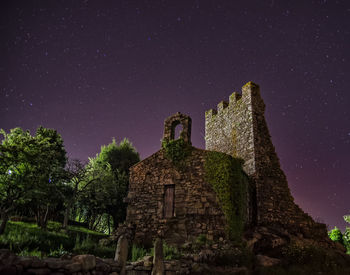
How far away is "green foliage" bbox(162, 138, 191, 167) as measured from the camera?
15.0m

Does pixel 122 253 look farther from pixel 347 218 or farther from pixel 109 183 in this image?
pixel 347 218

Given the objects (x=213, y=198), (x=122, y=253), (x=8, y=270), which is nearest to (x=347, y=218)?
(x=213, y=198)

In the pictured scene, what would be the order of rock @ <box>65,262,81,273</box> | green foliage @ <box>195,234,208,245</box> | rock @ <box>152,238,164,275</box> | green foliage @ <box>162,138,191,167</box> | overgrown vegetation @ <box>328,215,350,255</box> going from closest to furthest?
rock @ <box>65,262,81,273</box>, rock @ <box>152,238,164,275</box>, green foliage @ <box>195,234,208,245</box>, green foliage @ <box>162,138,191,167</box>, overgrown vegetation @ <box>328,215,350,255</box>

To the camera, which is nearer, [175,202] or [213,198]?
[213,198]

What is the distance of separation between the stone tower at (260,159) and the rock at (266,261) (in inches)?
112

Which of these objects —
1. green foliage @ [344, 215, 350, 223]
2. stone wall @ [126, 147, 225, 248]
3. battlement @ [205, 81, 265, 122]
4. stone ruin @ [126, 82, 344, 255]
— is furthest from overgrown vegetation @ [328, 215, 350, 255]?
stone wall @ [126, 147, 225, 248]

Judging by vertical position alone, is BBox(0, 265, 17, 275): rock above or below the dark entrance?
below

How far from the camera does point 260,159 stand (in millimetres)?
16078

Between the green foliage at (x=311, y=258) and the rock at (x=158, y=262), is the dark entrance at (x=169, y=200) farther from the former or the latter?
the green foliage at (x=311, y=258)

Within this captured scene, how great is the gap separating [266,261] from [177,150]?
742 centimetres

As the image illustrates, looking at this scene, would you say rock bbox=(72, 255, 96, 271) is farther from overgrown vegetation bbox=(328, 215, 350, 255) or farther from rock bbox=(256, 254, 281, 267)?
overgrown vegetation bbox=(328, 215, 350, 255)

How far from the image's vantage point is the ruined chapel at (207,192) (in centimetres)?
1317

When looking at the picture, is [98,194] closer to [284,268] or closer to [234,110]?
[234,110]

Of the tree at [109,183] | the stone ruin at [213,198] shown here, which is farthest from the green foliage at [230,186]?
the tree at [109,183]
